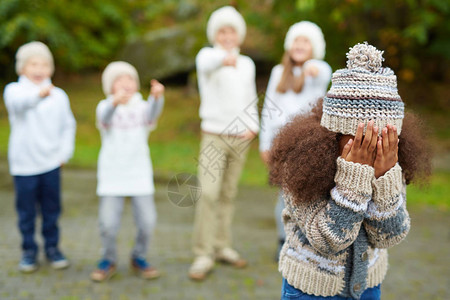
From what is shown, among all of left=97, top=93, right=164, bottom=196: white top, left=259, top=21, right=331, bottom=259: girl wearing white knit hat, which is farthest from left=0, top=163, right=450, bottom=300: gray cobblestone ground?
left=97, top=93, right=164, bottom=196: white top

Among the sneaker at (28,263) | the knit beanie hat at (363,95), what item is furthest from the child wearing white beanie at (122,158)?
the knit beanie hat at (363,95)

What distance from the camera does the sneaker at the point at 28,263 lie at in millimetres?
3924

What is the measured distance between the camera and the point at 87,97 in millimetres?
14133

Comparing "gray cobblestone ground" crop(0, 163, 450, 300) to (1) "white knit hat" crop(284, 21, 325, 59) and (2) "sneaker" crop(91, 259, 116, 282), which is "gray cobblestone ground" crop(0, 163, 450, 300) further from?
(1) "white knit hat" crop(284, 21, 325, 59)

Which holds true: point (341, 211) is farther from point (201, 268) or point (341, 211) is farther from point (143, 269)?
point (143, 269)

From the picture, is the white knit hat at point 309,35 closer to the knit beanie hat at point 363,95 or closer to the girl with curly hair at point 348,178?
the girl with curly hair at point 348,178

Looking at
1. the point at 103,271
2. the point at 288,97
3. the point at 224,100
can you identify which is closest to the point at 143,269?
the point at 103,271

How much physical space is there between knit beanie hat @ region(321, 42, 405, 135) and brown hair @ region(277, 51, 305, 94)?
2.02 m

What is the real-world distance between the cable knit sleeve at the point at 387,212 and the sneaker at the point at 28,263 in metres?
3.03

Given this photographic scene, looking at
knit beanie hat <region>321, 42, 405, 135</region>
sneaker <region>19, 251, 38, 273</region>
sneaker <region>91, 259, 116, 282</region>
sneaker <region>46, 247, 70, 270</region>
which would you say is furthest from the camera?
sneaker <region>46, 247, 70, 270</region>

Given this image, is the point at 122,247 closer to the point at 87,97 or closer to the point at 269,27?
the point at 269,27

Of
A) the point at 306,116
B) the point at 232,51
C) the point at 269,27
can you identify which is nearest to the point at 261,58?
the point at 269,27

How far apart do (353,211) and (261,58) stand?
Result: 1202 cm

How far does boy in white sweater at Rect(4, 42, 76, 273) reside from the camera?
12.5 ft
